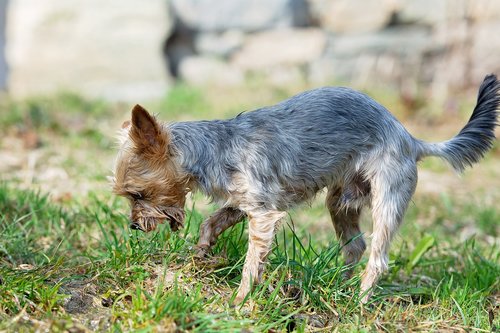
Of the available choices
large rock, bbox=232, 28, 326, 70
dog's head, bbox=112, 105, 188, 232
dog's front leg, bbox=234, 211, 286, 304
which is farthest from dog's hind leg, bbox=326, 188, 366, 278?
large rock, bbox=232, 28, 326, 70

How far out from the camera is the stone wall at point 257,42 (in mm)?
11453

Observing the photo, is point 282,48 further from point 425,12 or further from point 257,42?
point 425,12

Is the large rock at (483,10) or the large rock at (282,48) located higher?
the large rock at (483,10)

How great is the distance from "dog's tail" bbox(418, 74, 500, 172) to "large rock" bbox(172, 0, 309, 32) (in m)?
7.06

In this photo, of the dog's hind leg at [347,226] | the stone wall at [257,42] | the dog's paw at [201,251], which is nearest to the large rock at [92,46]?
the stone wall at [257,42]

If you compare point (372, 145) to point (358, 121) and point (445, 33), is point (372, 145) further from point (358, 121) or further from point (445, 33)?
point (445, 33)

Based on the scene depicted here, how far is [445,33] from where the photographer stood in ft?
37.7

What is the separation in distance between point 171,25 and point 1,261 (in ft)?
25.8

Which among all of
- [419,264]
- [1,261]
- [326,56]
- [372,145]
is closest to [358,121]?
[372,145]

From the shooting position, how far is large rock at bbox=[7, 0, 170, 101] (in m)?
11.5

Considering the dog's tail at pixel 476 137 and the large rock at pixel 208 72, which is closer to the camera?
the dog's tail at pixel 476 137

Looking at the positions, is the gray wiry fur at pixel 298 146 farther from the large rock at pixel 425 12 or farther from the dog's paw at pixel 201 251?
the large rock at pixel 425 12

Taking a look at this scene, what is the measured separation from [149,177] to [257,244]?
0.69m

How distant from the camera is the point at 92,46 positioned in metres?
11.7
